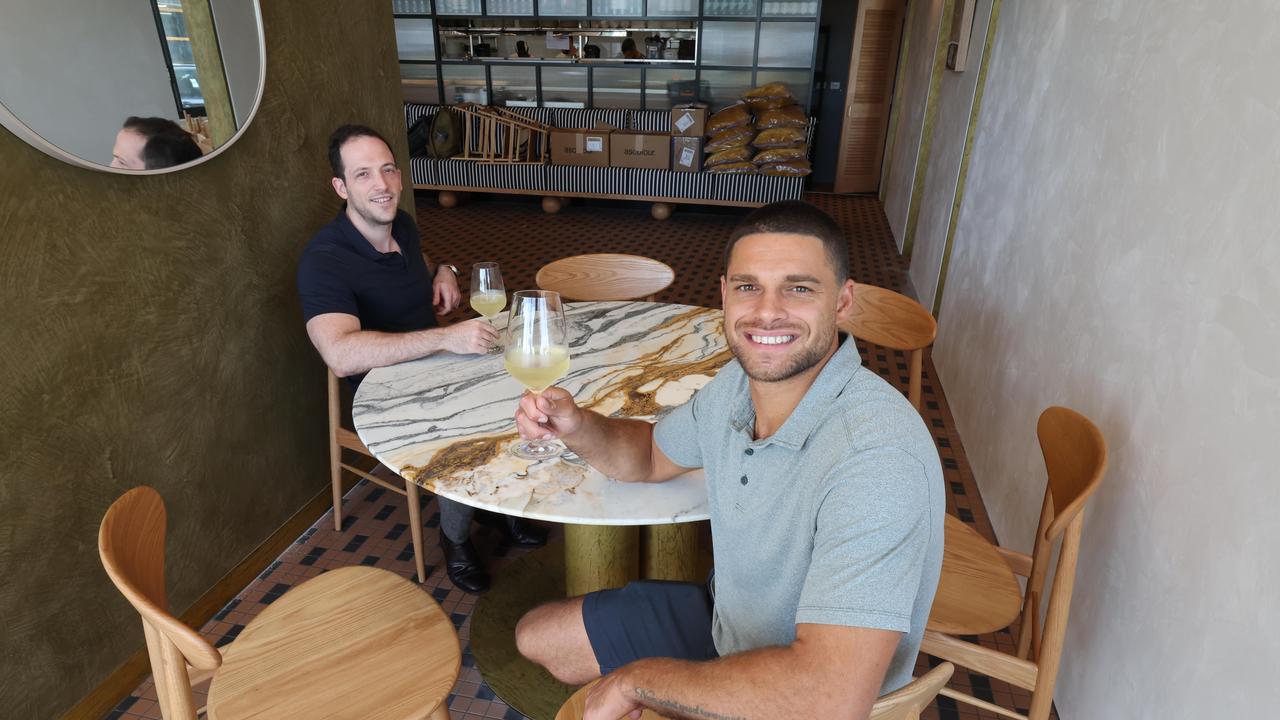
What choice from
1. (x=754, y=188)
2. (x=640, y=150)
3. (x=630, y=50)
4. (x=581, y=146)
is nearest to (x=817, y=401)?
(x=754, y=188)

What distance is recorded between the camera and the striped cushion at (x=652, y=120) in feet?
24.3

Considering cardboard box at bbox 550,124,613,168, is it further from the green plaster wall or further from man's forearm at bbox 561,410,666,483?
man's forearm at bbox 561,410,666,483

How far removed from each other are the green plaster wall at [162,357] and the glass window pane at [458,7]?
571 cm

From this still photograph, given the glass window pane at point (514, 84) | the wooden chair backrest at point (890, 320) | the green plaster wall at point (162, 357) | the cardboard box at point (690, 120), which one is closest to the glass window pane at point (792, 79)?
the cardboard box at point (690, 120)

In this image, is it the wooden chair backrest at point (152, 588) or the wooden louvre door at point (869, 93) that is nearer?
the wooden chair backrest at point (152, 588)

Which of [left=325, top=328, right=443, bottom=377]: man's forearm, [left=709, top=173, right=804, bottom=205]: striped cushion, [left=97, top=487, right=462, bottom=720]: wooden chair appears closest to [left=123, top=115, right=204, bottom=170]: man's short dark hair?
[left=325, top=328, right=443, bottom=377]: man's forearm

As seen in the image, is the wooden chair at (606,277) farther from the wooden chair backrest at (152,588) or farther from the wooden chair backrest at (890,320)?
the wooden chair backrest at (152,588)

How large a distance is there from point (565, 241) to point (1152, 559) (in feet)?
17.6

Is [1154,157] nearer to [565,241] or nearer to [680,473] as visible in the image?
[680,473]

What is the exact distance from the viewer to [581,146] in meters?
7.14

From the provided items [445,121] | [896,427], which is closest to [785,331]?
[896,427]

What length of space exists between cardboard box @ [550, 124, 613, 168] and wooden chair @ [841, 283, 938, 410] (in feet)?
17.1

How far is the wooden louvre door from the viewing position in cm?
768

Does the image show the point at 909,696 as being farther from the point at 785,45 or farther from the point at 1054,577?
the point at 785,45
